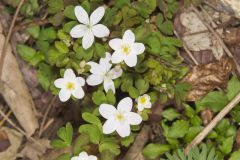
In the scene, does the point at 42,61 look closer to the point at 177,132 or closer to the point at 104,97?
the point at 104,97

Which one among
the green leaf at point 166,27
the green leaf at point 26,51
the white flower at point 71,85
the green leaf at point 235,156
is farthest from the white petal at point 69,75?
the green leaf at point 235,156

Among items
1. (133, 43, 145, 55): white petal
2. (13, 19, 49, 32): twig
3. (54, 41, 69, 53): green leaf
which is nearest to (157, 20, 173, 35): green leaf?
(133, 43, 145, 55): white petal

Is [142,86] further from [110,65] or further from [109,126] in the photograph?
[109,126]

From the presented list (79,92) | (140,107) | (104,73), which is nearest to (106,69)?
(104,73)

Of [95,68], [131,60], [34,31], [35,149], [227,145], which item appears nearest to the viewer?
[131,60]

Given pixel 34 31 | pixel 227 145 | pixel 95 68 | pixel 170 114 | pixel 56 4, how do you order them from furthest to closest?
pixel 34 31 < pixel 170 114 < pixel 227 145 < pixel 56 4 < pixel 95 68

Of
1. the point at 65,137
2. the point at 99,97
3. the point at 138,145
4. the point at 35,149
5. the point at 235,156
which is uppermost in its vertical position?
the point at 99,97

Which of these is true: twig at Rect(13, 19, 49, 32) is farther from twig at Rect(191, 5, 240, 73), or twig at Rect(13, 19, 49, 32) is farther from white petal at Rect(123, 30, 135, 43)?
twig at Rect(191, 5, 240, 73)
